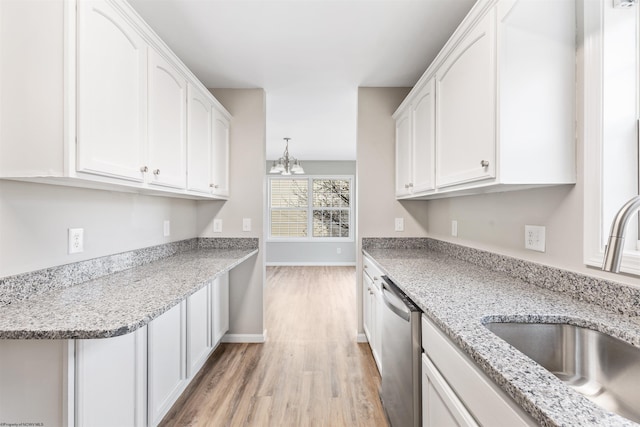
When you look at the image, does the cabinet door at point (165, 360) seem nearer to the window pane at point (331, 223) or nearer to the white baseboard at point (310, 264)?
the white baseboard at point (310, 264)

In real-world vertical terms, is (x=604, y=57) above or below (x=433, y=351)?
above

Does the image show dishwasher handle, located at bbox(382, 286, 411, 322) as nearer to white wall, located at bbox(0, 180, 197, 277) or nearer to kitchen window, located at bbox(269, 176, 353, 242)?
white wall, located at bbox(0, 180, 197, 277)

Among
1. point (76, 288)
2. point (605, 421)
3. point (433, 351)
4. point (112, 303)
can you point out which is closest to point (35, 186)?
point (76, 288)

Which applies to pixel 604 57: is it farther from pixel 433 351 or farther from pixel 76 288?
pixel 76 288

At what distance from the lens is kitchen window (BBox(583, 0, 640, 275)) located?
1.09 m

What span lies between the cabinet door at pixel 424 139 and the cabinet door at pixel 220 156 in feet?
5.15

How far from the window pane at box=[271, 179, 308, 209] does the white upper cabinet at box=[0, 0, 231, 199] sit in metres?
5.33

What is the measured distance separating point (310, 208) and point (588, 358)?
5943 mm

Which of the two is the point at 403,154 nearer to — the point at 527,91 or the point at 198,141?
the point at 527,91

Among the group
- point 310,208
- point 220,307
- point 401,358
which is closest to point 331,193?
point 310,208

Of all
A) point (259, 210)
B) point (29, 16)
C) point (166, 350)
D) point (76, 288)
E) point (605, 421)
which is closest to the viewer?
point (605, 421)

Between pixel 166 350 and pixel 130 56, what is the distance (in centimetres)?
146

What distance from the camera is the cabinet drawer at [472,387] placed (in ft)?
2.16

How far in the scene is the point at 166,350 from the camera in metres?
1.62
